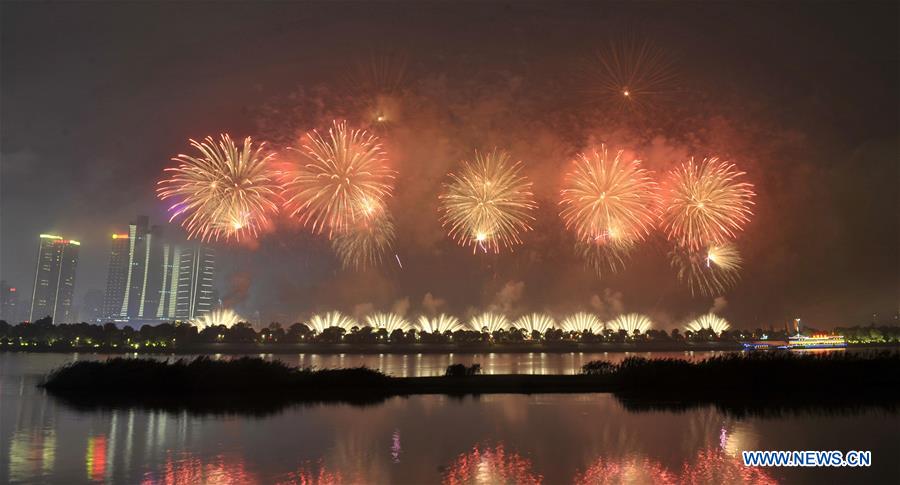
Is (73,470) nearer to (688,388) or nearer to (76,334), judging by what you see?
(688,388)

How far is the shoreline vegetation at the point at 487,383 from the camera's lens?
3403 cm

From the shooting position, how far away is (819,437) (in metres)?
22.7

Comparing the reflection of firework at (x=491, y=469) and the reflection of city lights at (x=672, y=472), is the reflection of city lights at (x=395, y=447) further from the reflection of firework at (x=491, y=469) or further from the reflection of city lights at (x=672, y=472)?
the reflection of city lights at (x=672, y=472)

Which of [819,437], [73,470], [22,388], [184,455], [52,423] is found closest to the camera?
[73,470]

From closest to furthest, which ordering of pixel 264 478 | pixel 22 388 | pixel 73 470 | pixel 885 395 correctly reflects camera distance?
pixel 264 478 < pixel 73 470 < pixel 885 395 < pixel 22 388

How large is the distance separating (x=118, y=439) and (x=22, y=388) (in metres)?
28.3

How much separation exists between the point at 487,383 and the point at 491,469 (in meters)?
20.4

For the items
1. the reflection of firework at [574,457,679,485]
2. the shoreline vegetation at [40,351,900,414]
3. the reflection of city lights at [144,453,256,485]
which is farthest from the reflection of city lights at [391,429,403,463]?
the shoreline vegetation at [40,351,900,414]

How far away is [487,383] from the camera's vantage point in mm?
38281

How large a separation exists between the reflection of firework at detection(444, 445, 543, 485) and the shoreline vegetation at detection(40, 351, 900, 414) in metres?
14.5

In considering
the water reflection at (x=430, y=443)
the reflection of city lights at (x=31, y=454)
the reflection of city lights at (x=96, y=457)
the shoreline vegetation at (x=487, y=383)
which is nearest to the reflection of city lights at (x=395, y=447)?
the water reflection at (x=430, y=443)

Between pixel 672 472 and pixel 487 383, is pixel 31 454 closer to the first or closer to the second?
pixel 672 472

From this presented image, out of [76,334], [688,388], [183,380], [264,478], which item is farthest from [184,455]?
[76,334]

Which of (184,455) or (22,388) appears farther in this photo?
(22,388)
